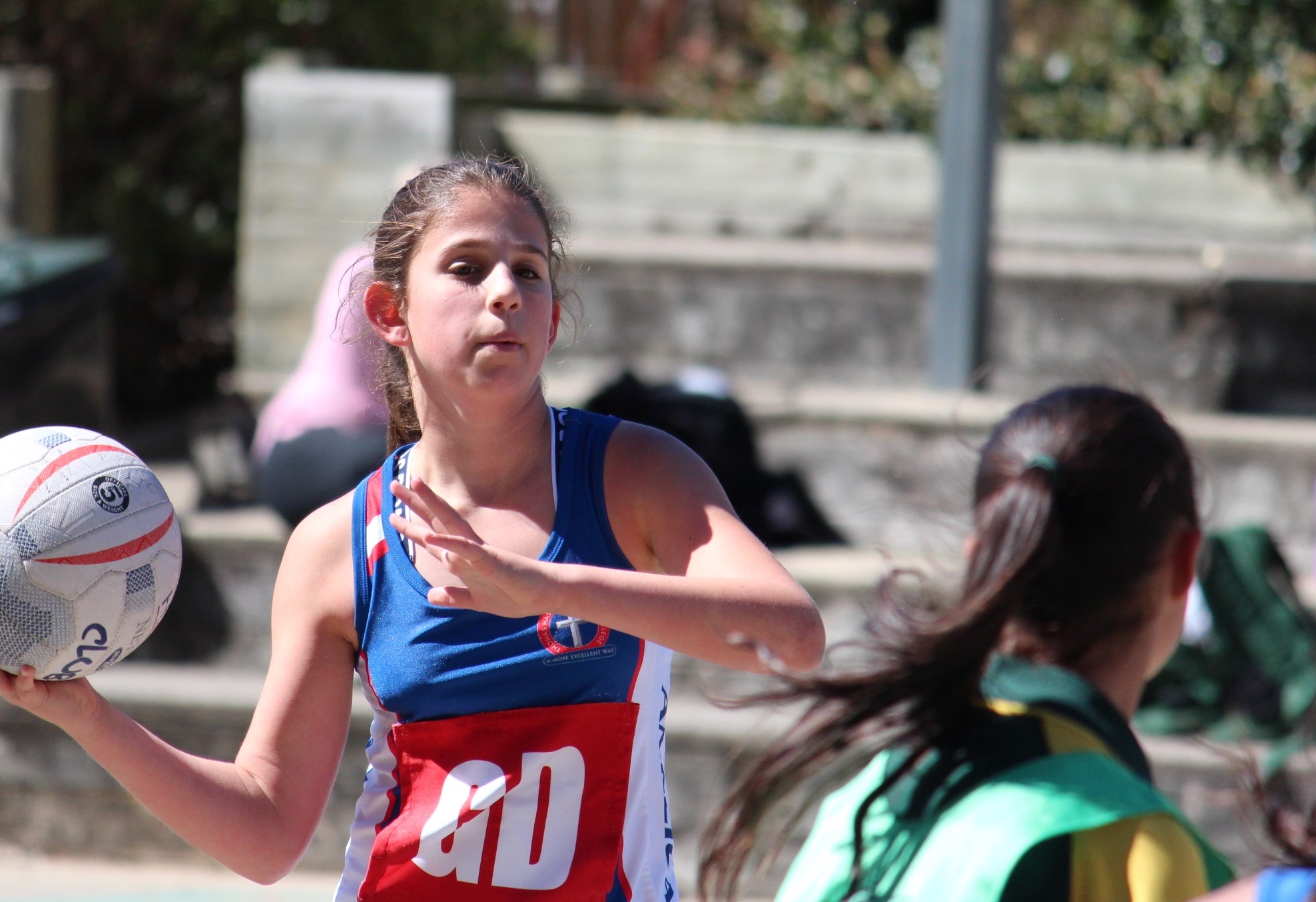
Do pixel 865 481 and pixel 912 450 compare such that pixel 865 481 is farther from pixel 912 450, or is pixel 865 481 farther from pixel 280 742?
pixel 280 742

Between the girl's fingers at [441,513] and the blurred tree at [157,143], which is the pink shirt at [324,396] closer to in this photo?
the girl's fingers at [441,513]

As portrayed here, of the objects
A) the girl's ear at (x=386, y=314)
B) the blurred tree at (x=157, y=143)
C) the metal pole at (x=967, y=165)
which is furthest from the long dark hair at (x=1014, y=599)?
the blurred tree at (x=157, y=143)

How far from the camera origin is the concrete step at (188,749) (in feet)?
14.7

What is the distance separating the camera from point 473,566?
154 centimetres

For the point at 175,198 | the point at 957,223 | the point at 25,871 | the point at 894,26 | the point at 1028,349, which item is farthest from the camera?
the point at 894,26

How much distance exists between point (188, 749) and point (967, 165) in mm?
3615

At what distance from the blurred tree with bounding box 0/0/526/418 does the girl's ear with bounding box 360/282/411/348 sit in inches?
250

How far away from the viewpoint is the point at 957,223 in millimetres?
5738

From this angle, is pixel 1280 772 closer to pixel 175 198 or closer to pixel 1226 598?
pixel 1226 598

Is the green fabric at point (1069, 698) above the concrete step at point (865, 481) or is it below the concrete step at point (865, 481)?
above

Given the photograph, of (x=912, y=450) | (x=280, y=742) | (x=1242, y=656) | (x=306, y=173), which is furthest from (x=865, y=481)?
(x=280, y=742)

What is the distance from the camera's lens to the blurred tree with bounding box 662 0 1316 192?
6672 millimetres

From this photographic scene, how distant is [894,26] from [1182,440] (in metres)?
7.97

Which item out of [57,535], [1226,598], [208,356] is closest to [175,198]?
[208,356]
